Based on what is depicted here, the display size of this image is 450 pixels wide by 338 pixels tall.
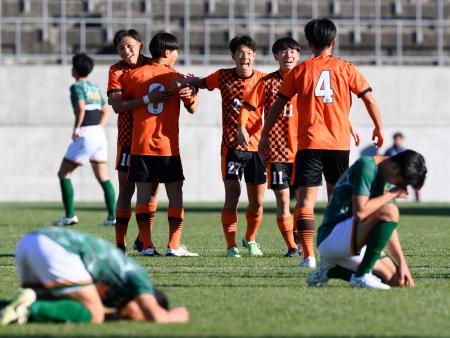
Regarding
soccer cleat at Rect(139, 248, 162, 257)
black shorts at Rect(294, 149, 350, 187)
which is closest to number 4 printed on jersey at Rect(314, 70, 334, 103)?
black shorts at Rect(294, 149, 350, 187)

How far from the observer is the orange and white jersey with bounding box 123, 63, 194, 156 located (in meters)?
9.95

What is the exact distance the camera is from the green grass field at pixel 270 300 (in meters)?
5.45

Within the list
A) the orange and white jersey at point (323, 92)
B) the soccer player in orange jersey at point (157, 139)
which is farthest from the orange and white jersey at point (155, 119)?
the orange and white jersey at point (323, 92)

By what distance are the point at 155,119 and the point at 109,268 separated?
4.46 metres

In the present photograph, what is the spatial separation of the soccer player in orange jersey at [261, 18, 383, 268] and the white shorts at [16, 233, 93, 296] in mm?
3332

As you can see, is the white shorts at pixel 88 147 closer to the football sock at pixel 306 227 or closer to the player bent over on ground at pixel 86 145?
the player bent over on ground at pixel 86 145

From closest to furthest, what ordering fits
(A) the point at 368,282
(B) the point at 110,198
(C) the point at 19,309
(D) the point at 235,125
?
(C) the point at 19,309 → (A) the point at 368,282 → (D) the point at 235,125 → (B) the point at 110,198

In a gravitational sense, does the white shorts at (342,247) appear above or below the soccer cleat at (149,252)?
above

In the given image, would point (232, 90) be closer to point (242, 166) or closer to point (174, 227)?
point (242, 166)

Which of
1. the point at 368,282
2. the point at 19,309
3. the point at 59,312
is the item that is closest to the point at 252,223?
the point at 368,282

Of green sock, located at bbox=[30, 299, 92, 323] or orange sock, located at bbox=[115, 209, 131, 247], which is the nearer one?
green sock, located at bbox=[30, 299, 92, 323]

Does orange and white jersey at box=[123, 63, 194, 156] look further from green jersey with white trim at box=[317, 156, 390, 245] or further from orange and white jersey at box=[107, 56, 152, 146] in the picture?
green jersey with white trim at box=[317, 156, 390, 245]

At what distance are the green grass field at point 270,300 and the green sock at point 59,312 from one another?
0.04 metres

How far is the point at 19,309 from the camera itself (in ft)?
17.9
